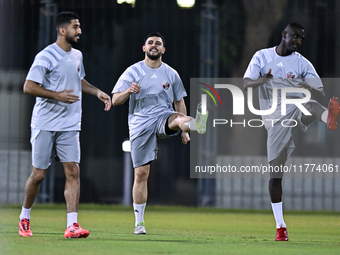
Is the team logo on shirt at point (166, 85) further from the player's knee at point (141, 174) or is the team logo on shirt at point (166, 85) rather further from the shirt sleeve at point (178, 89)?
the player's knee at point (141, 174)

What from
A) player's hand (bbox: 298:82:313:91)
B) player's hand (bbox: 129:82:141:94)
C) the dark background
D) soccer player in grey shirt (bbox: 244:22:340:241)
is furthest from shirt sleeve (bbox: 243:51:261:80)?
the dark background

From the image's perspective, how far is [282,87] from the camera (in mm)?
5957

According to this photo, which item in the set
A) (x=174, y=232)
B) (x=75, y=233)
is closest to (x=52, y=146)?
(x=75, y=233)

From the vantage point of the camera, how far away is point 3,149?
10102 millimetres

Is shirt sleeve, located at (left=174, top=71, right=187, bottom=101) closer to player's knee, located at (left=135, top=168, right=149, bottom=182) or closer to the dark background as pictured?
player's knee, located at (left=135, top=168, right=149, bottom=182)

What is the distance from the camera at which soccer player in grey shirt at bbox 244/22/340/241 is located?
585 cm

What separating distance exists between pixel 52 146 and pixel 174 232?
1.69 metres

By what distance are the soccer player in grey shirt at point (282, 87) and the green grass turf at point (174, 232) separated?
2.39 feet

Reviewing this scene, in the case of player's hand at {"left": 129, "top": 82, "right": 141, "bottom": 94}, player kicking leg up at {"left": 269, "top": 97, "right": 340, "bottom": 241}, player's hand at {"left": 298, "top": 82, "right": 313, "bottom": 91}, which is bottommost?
player kicking leg up at {"left": 269, "top": 97, "right": 340, "bottom": 241}

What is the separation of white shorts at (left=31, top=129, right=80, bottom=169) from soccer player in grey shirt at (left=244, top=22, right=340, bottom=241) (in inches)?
67.1

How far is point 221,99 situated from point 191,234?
Result: 4.20 metres

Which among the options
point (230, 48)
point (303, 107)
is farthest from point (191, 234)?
point (230, 48)

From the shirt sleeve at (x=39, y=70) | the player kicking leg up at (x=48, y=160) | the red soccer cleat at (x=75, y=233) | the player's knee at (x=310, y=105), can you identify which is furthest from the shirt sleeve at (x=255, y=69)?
the red soccer cleat at (x=75, y=233)

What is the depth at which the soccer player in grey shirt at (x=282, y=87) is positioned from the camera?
19.2ft
